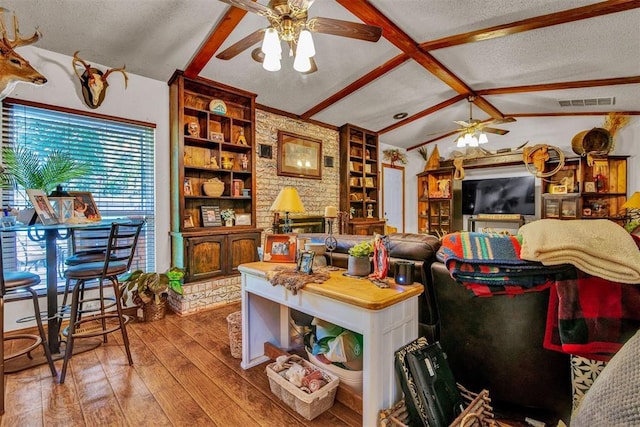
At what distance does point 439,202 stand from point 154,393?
21.7ft

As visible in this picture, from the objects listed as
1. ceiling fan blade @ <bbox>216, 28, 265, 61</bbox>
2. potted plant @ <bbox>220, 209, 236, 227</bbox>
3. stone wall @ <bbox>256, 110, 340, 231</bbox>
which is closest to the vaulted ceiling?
stone wall @ <bbox>256, 110, 340, 231</bbox>

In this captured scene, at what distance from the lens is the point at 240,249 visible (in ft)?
12.4

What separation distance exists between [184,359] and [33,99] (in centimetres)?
274

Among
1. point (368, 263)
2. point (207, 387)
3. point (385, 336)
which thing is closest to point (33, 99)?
point (207, 387)

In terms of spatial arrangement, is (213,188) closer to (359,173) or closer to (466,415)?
(359,173)

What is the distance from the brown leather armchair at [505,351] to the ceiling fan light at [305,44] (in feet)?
5.45

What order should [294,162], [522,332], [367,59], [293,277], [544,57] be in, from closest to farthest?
[522,332], [293,277], [544,57], [367,59], [294,162]

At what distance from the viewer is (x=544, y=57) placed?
338 centimetres

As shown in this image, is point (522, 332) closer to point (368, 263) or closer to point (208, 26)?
point (368, 263)

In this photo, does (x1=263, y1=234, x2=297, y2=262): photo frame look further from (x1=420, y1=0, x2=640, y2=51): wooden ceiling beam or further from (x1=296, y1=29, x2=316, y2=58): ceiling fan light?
(x1=420, y1=0, x2=640, y2=51): wooden ceiling beam

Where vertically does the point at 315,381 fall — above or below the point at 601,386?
below

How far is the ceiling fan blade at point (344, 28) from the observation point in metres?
2.06

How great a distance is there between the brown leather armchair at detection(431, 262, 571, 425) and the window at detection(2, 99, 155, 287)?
327 centimetres

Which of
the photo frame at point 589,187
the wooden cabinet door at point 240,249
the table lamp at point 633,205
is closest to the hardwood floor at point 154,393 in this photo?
the wooden cabinet door at point 240,249
